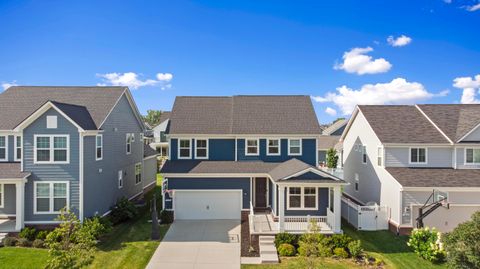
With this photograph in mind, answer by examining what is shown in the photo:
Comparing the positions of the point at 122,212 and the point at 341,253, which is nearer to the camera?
the point at 341,253

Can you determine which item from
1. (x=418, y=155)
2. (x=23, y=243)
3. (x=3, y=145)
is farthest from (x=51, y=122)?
(x=418, y=155)

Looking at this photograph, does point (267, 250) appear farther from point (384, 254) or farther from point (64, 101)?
point (64, 101)

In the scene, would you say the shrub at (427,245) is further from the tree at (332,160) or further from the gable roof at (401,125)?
the tree at (332,160)

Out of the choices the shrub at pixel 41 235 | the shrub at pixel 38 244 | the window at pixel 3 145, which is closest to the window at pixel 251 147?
the shrub at pixel 41 235

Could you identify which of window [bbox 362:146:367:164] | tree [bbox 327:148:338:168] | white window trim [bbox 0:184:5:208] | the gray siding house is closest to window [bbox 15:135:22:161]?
white window trim [bbox 0:184:5:208]

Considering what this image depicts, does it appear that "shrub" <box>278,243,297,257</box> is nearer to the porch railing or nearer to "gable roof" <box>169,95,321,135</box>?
the porch railing
